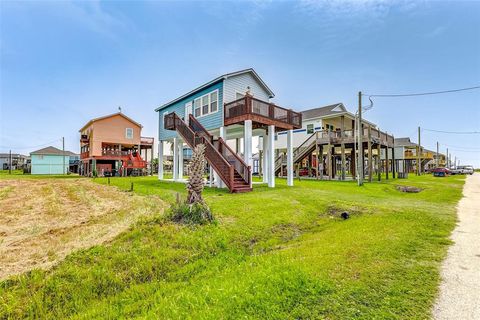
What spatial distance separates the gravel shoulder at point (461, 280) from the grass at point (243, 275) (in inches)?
5.7

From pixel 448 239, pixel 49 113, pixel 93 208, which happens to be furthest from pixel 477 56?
pixel 49 113

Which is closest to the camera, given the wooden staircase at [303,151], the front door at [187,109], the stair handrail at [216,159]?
the stair handrail at [216,159]

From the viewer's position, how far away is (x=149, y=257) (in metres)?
5.10

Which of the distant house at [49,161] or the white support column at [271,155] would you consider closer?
the white support column at [271,155]

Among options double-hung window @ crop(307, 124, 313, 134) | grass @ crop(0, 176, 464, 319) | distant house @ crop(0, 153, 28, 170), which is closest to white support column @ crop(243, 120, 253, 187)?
grass @ crop(0, 176, 464, 319)

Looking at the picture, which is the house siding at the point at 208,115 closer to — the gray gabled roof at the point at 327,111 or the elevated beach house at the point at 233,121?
the elevated beach house at the point at 233,121

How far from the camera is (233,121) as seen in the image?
15.4 metres

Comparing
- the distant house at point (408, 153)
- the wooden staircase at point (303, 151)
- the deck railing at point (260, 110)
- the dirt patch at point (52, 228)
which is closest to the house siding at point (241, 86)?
the deck railing at point (260, 110)

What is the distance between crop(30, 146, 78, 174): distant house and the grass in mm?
54533

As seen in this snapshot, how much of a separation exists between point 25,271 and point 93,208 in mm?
5931

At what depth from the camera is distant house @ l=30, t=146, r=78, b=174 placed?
151 feet

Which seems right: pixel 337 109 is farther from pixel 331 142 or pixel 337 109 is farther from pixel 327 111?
pixel 331 142

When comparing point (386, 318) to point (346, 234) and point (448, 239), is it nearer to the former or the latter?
point (346, 234)

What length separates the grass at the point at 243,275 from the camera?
323 cm
